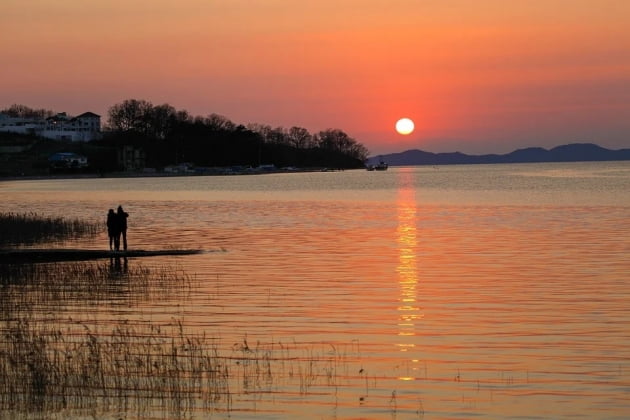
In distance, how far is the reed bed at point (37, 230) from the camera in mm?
61522

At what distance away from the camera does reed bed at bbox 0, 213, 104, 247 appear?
61.5m


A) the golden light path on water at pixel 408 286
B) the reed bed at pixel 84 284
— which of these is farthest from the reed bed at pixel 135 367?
the golden light path on water at pixel 408 286

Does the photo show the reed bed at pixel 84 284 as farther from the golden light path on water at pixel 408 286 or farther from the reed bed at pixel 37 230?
the reed bed at pixel 37 230

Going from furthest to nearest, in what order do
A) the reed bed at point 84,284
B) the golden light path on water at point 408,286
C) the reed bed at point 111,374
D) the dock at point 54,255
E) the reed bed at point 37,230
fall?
1. the reed bed at point 37,230
2. the dock at point 54,255
3. the reed bed at point 84,284
4. the golden light path on water at point 408,286
5. the reed bed at point 111,374

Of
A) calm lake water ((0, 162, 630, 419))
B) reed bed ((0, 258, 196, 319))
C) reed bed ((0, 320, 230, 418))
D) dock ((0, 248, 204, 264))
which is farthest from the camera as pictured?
dock ((0, 248, 204, 264))

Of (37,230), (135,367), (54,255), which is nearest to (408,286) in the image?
(54,255)

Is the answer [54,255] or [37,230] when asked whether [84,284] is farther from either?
[37,230]

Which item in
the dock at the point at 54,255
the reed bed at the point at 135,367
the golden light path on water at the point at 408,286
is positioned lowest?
the golden light path on water at the point at 408,286

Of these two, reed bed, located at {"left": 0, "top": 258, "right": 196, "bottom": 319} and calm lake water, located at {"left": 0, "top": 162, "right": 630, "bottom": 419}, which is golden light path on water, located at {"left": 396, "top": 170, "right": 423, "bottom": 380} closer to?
calm lake water, located at {"left": 0, "top": 162, "right": 630, "bottom": 419}

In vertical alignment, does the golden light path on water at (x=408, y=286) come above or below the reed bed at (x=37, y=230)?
below

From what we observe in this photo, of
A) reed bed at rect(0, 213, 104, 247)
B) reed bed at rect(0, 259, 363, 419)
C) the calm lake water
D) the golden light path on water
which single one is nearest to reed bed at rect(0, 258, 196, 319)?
the calm lake water

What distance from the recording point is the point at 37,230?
2584 inches

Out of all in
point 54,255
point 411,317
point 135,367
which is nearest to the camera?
point 135,367

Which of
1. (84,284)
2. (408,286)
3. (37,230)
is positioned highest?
(37,230)
